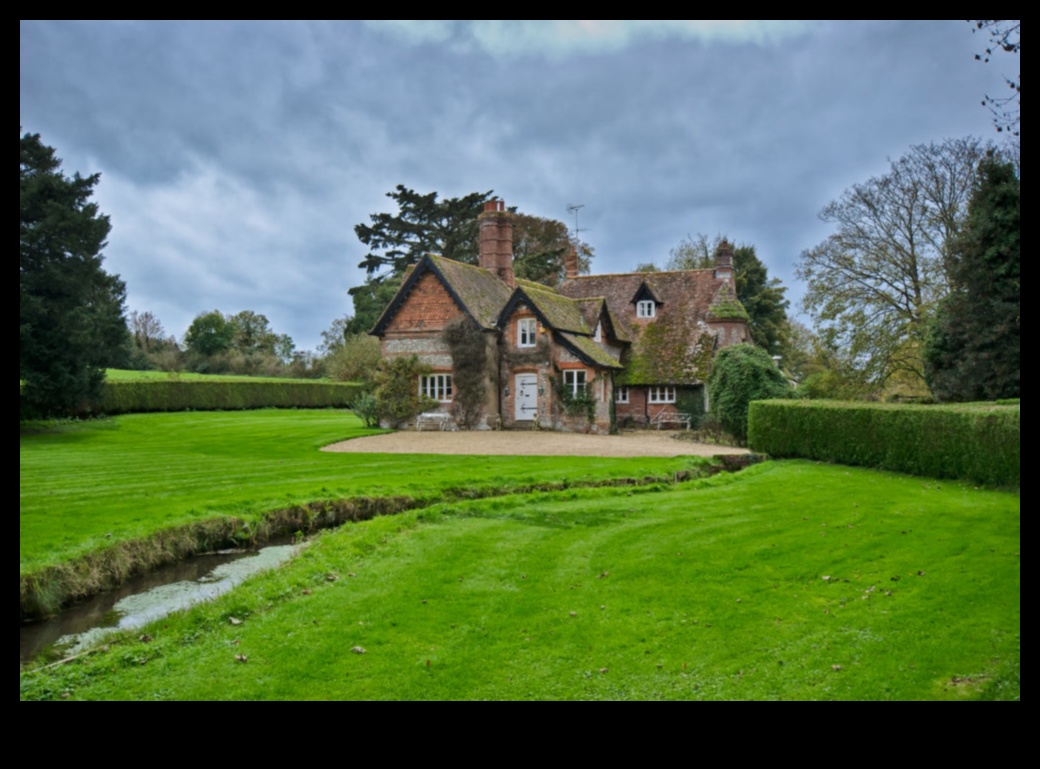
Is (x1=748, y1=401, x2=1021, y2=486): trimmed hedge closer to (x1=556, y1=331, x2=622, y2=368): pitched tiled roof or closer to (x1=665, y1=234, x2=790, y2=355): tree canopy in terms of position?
(x1=556, y1=331, x2=622, y2=368): pitched tiled roof

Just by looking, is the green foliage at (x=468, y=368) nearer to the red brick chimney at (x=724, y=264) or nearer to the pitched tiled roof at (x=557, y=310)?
the pitched tiled roof at (x=557, y=310)

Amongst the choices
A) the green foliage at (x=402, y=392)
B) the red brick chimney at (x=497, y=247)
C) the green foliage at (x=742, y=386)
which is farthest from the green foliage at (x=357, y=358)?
the green foliage at (x=742, y=386)

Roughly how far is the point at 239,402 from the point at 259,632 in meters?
38.9

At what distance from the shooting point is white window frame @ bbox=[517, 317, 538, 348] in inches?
1219

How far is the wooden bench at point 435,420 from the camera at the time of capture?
3073 centimetres

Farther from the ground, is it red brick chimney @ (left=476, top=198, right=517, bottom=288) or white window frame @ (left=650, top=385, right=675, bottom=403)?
red brick chimney @ (left=476, top=198, right=517, bottom=288)

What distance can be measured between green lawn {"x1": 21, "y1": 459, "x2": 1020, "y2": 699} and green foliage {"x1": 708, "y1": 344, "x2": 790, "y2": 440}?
47.3 feet

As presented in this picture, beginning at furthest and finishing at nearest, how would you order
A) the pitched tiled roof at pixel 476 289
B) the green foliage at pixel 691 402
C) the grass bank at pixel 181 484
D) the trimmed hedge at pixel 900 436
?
the green foliage at pixel 691 402
the pitched tiled roof at pixel 476 289
the trimmed hedge at pixel 900 436
the grass bank at pixel 181 484

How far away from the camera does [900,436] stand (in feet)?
59.4

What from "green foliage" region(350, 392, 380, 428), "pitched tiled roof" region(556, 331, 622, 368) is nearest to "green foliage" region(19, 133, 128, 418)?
"green foliage" region(350, 392, 380, 428)

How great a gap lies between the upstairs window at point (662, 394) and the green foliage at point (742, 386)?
641cm

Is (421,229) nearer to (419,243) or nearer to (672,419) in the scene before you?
(419,243)
